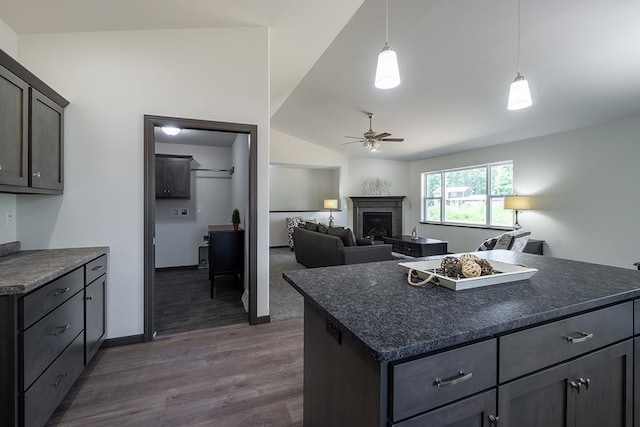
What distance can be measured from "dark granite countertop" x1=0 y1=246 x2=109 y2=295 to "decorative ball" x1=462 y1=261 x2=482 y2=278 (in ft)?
6.87

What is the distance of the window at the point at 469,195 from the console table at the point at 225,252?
548cm

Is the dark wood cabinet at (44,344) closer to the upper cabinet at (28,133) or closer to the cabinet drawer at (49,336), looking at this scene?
the cabinet drawer at (49,336)

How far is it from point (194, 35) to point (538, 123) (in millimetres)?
5307

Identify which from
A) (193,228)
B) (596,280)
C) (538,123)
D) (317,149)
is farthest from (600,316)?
(317,149)

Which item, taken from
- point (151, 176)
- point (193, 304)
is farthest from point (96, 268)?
point (193, 304)

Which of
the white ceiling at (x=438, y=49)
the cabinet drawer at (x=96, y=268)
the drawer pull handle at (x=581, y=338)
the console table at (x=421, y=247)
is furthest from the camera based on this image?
the console table at (x=421, y=247)

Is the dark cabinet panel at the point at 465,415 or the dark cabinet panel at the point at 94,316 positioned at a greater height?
the dark cabinet panel at the point at 465,415

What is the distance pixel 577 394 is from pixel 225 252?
3745mm

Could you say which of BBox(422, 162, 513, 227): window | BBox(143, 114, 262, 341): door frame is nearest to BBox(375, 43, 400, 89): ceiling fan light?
BBox(143, 114, 262, 341): door frame

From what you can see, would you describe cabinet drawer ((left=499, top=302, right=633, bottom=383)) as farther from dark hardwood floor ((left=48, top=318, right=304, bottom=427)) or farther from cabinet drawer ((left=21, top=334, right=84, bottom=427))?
cabinet drawer ((left=21, top=334, right=84, bottom=427))

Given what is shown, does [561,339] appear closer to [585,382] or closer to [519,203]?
[585,382]

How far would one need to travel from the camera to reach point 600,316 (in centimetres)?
121

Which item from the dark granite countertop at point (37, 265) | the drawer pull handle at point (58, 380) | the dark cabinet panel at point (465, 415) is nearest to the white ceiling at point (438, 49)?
the dark granite countertop at point (37, 265)

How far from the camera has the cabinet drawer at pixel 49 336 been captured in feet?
4.60
